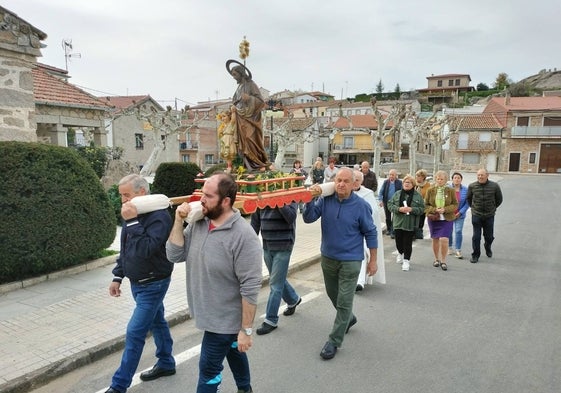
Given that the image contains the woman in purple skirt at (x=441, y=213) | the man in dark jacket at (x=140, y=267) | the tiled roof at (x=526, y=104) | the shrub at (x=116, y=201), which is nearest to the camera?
the man in dark jacket at (x=140, y=267)

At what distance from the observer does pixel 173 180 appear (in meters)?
11.6

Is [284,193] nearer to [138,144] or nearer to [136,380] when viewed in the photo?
[136,380]

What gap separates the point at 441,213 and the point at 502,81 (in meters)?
85.2

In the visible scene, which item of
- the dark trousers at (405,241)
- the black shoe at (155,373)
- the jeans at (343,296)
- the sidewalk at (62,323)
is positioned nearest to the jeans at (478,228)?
the dark trousers at (405,241)

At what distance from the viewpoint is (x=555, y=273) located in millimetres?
7445

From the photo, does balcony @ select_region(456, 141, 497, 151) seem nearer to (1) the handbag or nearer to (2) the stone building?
(1) the handbag

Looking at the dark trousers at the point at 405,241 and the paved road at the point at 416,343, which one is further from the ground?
the dark trousers at the point at 405,241

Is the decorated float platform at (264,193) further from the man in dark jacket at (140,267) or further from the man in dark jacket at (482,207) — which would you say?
the man in dark jacket at (482,207)

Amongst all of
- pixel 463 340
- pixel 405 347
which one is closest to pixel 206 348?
pixel 405 347

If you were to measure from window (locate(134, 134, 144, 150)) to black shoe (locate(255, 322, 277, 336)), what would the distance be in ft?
132

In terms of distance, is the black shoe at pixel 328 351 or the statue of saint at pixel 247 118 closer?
the black shoe at pixel 328 351

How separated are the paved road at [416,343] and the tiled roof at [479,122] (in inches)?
1754

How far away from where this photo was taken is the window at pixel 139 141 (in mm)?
42000

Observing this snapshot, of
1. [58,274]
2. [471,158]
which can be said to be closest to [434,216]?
[58,274]
